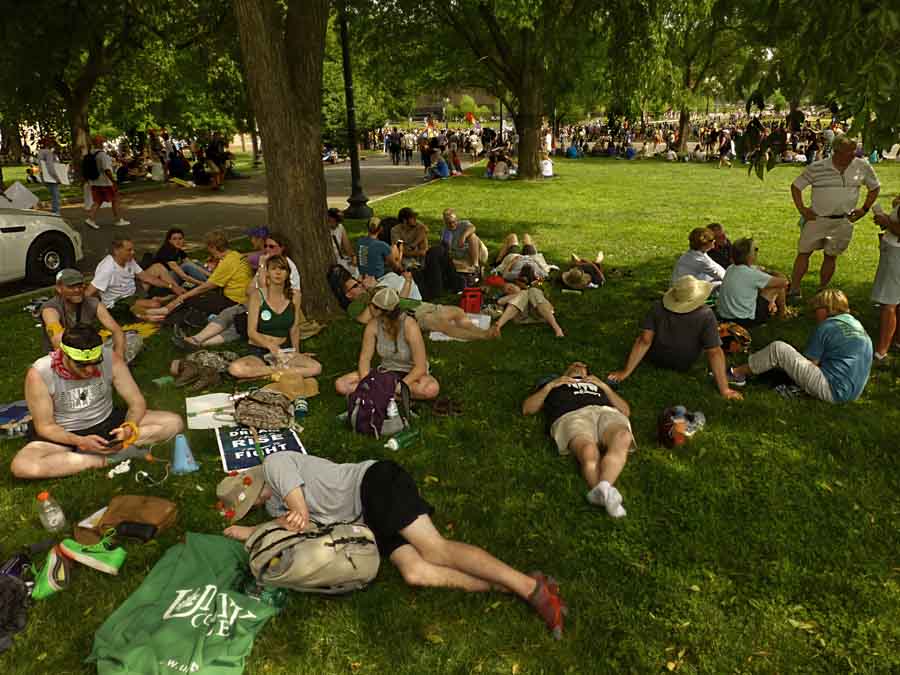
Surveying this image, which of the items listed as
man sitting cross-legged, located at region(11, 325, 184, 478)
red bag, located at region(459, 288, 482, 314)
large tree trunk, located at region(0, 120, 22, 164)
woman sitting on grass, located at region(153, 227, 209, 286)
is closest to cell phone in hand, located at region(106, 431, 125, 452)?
man sitting cross-legged, located at region(11, 325, 184, 478)

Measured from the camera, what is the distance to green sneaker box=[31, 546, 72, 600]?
3.82 m

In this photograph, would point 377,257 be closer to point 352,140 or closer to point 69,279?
point 69,279

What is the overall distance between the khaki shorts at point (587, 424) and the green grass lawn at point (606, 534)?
0.80 ft

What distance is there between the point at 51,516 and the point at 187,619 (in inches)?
66.8

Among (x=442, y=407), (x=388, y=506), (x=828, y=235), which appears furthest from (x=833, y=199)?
(x=388, y=506)

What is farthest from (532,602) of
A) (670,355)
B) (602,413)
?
(670,355)

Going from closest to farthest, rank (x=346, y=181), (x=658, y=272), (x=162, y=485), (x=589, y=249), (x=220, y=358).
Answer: (x=162, y=485), (x=220, y=358), (x=658, y=272), (x=589, y=249), (x=346, y=181)

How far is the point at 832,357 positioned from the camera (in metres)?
5.79

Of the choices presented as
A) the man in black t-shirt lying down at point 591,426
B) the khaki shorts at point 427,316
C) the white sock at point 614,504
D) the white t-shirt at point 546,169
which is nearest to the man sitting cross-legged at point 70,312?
the khaki shorts at point 427,316

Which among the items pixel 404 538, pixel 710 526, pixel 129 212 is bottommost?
pixel 710 526

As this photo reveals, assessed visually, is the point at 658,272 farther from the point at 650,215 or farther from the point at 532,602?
the point at 532,602

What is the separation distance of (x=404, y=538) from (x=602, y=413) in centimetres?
212

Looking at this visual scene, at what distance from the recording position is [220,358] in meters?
7.01

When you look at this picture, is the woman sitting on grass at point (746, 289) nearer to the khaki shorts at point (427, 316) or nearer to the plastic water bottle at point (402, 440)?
the khaki shorts at point (427, 316)
